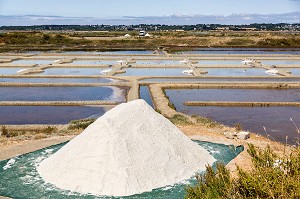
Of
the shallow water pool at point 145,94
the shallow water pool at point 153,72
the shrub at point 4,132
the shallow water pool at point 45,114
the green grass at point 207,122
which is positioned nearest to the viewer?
the shrub at point 4,132

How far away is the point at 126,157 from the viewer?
8.45m

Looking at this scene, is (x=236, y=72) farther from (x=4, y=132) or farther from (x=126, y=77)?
(x=4, y=132)

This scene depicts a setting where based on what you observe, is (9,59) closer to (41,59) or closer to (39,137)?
(41,59)

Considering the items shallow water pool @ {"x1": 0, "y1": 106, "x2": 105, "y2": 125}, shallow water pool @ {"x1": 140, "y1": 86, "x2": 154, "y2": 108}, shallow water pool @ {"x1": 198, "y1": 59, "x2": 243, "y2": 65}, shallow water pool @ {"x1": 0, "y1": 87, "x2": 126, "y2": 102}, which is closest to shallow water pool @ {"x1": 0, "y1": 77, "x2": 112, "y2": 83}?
shallow water pool @ {"x1": 0, "y1": 87, "x2": 126, "y2": 102}

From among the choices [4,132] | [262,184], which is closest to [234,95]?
[4,132]

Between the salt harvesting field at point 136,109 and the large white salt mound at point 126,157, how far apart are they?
1.0 inches

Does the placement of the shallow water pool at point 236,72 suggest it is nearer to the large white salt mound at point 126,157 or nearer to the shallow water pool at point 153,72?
the shallow water pool at point 153,72

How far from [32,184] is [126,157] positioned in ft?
7.01

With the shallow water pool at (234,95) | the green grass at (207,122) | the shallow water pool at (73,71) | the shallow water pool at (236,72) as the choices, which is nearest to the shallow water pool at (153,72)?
the shallow water pool at (236,72)

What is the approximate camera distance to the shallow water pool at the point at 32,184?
7.82 m

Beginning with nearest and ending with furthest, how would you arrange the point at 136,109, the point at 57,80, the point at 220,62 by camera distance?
the point at 136,109 → the point at 57,80 → the point at 220,62

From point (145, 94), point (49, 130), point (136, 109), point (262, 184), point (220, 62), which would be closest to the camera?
point (262, 184)

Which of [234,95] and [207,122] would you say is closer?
[207,122]

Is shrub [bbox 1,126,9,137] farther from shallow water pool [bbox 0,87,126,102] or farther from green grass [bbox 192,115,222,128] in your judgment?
green grass [bbox 192,115,222,128]
